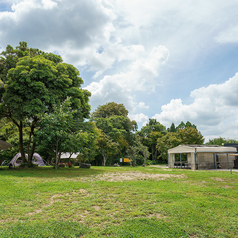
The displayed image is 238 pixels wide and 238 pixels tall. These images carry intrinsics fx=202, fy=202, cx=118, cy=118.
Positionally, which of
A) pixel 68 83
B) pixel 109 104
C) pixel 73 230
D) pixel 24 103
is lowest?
pixel 73 230

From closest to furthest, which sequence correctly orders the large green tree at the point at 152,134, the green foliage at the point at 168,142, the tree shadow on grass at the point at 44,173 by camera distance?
1. the tree shadow on grass at the point at 44,173
2. the green foliage at the point at 168,142
3. the large green tree at the point at 152,134

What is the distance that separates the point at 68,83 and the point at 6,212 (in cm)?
1163

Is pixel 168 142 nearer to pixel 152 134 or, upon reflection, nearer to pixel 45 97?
pixel 152 134

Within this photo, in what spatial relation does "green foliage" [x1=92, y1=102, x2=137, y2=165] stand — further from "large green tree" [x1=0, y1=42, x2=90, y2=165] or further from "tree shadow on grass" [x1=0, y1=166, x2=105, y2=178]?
"tree shadow on grass" [x1=0, y1=166, x2=105, y2=178]

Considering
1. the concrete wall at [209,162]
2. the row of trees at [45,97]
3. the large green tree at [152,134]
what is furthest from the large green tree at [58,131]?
the large green tree at [152,134]

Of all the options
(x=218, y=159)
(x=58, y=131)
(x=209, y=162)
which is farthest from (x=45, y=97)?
(x=218, y=159)

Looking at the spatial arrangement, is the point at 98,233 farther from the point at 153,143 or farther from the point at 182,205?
the point at 153,143

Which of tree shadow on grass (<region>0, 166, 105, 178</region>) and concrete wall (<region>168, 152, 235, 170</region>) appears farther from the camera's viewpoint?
concrete wall (<region>168, 152, 235, 170</region>)

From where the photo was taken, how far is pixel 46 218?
4.57m

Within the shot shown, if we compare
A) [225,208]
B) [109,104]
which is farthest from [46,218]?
[109,104]

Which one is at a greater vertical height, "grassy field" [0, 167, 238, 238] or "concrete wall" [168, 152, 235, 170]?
"concrete wall" [168, 152, 235, 170]

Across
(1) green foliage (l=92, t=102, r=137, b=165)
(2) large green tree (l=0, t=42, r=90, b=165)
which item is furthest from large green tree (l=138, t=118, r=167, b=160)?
(2) large green tree (l=0, t=42, r=90, b=165)

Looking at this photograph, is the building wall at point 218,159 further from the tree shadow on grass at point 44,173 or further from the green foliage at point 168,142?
the tree shadow on grass at point 44,173

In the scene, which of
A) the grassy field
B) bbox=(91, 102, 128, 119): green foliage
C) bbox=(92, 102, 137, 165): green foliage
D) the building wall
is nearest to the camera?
the grassy field
